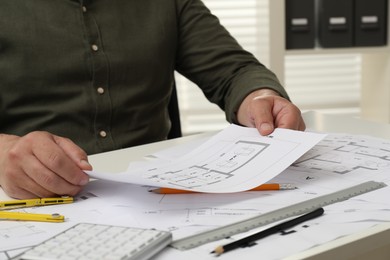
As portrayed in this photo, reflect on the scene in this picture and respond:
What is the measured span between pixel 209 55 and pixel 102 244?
3.04 feet

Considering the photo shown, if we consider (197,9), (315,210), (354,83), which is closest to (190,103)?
(354,83)

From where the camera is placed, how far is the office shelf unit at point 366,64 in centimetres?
210

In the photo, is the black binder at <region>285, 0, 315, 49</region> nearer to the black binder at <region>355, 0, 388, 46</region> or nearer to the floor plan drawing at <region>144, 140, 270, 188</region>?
the black binder at <region>355, 0, 388, 46</region>

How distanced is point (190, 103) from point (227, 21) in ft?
1.27

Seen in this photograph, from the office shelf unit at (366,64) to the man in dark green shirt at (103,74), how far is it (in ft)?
2.34

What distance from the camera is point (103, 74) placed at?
50.9 inches

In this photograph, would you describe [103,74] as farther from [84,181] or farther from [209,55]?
[84,181]

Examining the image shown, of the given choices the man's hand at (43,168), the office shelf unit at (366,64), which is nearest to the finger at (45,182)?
the man's hand at (43,168)

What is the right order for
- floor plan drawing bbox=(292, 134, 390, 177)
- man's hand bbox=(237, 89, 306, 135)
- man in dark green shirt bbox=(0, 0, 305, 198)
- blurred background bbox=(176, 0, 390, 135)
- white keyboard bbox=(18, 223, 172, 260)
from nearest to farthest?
white keyboard bbox=(18, 223, 172, 260) < floor plan drawing bbox=(292, 134, 390, 177) < man's hand bbox=(237, 89, 306, 135) < man in dark green shirt bbox=(0, 0, 305, 198) < blurred background bbox=(176, 0, 390, 135)

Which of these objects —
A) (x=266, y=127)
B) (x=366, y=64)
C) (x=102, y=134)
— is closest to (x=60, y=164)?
(x=266, y=127)

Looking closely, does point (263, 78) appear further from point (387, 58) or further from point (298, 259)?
point (387, 58)

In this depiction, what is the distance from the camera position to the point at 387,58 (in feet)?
7.34

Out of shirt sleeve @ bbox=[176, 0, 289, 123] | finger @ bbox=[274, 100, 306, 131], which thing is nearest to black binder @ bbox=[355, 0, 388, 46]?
shirt sleeve @ bbox=[176, 0, 289, 123]

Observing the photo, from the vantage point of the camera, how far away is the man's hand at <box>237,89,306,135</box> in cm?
101
